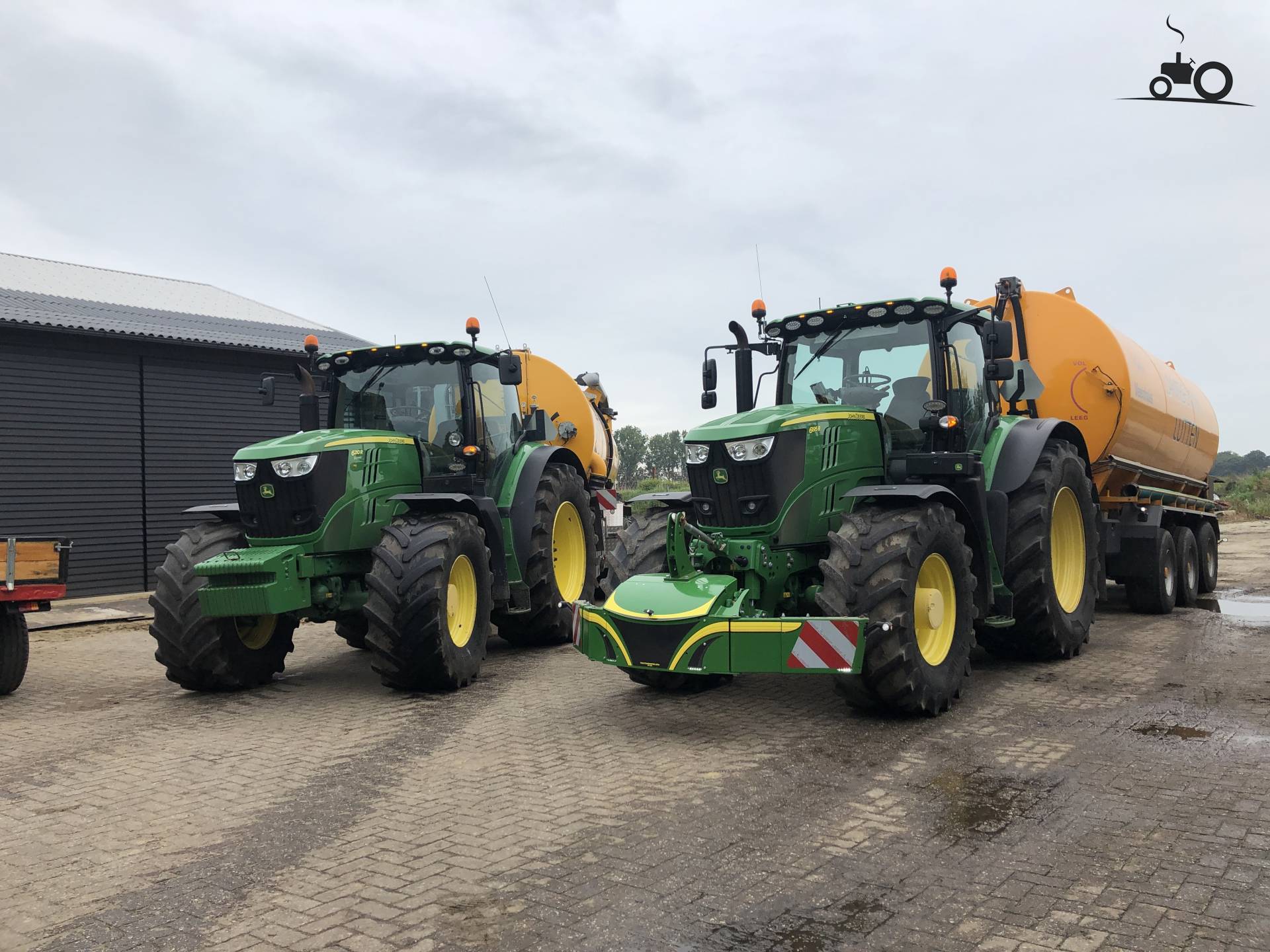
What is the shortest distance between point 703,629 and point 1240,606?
9746mm

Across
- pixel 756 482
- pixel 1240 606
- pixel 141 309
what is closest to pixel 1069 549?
pixel 756 482

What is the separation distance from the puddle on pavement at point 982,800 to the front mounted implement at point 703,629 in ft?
3.14

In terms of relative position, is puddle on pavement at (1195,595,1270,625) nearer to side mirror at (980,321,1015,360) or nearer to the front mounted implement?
side mirror at (980,321,1015,360)

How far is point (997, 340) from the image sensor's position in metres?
7.62

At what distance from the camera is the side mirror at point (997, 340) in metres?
7.59

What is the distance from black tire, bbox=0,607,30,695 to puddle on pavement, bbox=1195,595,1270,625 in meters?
11.8

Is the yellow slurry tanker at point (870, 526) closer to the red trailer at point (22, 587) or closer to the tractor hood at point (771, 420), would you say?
the tractor hood at point (771, 420)

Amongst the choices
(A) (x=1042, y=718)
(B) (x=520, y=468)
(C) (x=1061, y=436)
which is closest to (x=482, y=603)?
(B) (x=520, y=468)

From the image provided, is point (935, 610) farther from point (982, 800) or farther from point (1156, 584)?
point (1156, 584)

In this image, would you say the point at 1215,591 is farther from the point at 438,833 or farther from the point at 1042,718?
the point at 438,833

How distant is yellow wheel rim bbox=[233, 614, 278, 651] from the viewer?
8.45 m

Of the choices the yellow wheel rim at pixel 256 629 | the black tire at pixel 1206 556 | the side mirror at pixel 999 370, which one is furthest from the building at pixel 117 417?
the black tire at pixel 1206 556

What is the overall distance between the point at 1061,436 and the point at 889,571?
3.60m

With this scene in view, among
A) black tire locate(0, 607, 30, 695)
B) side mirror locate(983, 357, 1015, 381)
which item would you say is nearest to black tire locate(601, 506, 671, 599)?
side mirror locate(983, 357, 1015, 381)
